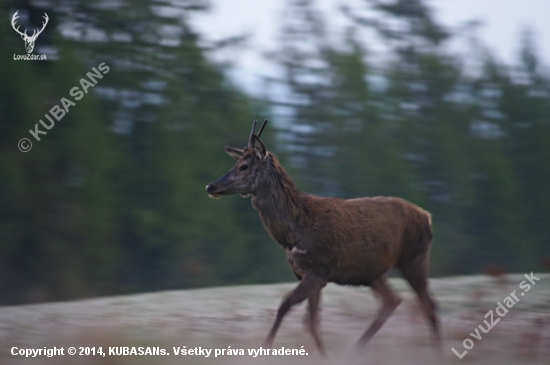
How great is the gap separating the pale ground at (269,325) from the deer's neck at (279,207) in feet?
3.74

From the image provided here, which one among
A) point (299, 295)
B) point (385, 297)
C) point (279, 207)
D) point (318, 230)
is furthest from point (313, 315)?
point (279, 207)

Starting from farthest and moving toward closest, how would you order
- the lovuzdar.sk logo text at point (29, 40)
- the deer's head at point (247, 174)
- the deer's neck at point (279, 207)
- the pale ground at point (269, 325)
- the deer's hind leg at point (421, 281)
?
the lovuzdar.sk logo text at point (29, 40) < the deer's hind leg at point (421, 281) < the deer's head at point (247, 174) < the deer's neck at point (279, 207) < the pale ground at point (269, 325)

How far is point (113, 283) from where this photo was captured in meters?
16.8

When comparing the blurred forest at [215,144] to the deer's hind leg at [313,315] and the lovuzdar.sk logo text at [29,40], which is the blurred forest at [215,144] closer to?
the lovuzdar.sk logo text at [29,40]

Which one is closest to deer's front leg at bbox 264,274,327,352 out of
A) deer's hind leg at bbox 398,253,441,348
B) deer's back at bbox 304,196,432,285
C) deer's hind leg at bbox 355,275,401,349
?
deer's back at bbox 304,196,432,285

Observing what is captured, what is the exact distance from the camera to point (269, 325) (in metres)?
8.55

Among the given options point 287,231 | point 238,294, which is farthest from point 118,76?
point 287,231

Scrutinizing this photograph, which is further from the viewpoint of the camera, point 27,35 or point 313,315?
point 27,35

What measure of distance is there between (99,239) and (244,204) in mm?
4105

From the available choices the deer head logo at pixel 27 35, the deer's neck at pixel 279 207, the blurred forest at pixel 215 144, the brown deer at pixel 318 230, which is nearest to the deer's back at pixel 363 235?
the brown deer at pixel 318 230

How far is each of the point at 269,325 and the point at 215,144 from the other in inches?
405

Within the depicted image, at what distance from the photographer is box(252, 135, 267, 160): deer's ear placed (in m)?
7.20

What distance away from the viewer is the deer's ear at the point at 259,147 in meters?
7.20

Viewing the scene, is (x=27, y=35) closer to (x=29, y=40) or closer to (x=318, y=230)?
(x=29, y=40)
